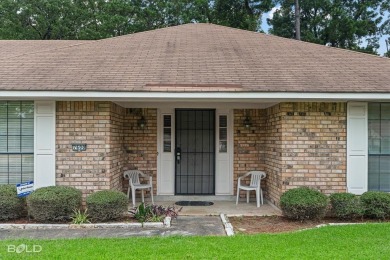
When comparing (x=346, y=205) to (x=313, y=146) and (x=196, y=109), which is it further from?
(x=196, y=109)

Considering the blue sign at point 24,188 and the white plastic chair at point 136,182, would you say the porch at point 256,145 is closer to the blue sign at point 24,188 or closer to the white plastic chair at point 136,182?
the white plastic chair at point 136,182

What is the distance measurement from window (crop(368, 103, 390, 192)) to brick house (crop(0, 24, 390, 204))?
0.07 ft

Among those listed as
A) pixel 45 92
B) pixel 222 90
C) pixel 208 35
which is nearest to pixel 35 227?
pixel 45 92

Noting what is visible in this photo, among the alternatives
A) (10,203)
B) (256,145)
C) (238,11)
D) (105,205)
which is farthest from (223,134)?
(238,11)

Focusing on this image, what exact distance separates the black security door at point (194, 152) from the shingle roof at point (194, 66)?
153 cm

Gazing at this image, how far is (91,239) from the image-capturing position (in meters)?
5.47

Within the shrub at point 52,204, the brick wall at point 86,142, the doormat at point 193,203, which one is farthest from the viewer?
the doormat at point 193,203

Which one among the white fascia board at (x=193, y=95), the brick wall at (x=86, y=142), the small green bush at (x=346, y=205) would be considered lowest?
the small green bush at (x=346, y=205)

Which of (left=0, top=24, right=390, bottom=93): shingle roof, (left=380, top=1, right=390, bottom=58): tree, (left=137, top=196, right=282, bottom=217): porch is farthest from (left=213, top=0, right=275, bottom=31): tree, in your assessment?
(left=137, top=196, right=282, bottom=217): porch

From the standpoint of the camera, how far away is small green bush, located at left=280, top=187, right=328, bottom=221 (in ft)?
21.3

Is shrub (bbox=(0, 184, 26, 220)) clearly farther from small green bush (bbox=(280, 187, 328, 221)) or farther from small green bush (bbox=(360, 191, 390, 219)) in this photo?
small green bush (bbox=(360, 191, 390, 219))

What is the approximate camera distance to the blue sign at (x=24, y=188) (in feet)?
21.8

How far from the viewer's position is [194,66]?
27.1 feet

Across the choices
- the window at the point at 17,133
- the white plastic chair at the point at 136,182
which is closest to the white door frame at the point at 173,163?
the white plastic chair at the point at 136,182
